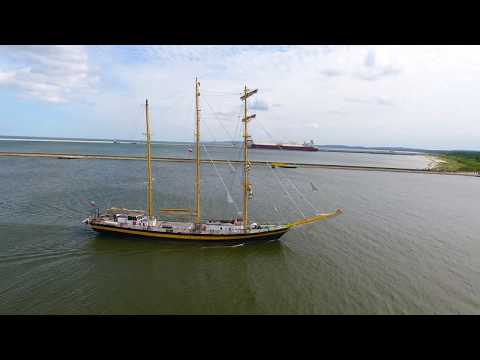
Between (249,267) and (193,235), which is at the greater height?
(193,235)

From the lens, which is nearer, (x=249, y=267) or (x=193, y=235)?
(x=249, y=267)

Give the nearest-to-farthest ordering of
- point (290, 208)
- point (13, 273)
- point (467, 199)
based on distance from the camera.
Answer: point (13, 273) < point (290, 208) < point (467, 199)

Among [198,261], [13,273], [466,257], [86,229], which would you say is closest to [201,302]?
[198,261]

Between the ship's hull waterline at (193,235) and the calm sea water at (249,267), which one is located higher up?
the ship's hull waterline at (193,235)

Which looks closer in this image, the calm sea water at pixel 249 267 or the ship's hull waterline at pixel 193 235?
the calm sea water at pixel 249 267

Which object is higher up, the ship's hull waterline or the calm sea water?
the ship's hull waterline
